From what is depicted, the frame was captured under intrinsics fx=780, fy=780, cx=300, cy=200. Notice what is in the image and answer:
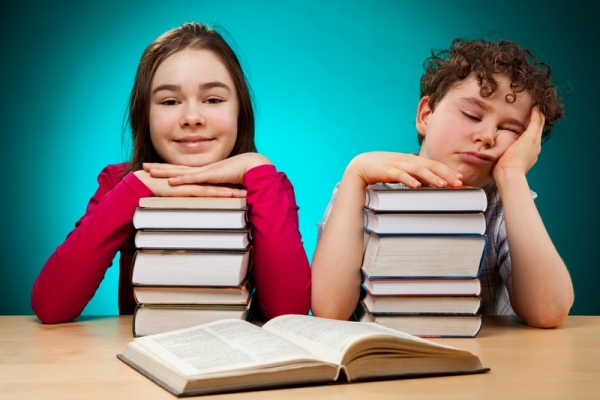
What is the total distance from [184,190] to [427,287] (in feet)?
1.66

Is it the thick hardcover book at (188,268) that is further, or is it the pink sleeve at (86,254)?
the pink sleeve at (86,254)

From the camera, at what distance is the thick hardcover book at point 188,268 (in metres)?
1.38

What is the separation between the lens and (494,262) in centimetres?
179

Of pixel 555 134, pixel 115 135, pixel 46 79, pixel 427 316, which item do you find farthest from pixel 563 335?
pixel 46 79

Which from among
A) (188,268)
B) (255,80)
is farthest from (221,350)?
(255,80)

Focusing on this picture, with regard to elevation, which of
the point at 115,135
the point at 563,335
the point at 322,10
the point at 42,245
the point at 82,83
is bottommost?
the point at 42,245

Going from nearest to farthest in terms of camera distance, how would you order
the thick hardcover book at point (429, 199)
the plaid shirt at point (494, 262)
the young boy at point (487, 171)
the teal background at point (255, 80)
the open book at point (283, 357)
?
the open book at point (283, 357) → the thick hardcover book at point (429, 199) → the young boy at point (487, 171) → the plaid shirt at point (494, 262) → the teal background at point (255, 80)

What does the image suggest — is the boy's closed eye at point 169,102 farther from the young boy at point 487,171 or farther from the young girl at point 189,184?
the young boy at point 487,171

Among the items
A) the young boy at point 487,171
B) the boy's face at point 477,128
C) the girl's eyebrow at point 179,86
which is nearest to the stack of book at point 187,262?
the young boy at point 487,171

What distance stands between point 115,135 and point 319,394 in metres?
2.23

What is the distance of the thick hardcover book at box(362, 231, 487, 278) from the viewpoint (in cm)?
138

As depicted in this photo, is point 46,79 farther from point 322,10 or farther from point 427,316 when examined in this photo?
point 427,316

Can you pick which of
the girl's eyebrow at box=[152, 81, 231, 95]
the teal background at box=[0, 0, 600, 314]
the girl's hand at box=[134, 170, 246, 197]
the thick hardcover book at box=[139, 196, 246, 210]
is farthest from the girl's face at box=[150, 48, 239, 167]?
the teal background at box=[0, 0, 600, 314]

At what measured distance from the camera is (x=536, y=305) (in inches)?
59.4
